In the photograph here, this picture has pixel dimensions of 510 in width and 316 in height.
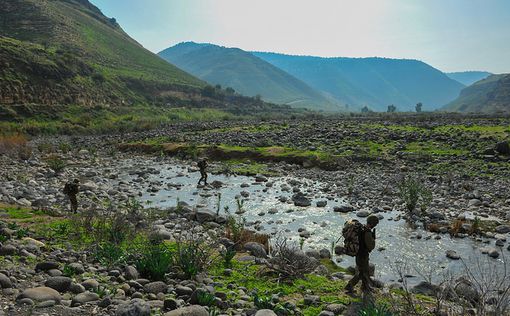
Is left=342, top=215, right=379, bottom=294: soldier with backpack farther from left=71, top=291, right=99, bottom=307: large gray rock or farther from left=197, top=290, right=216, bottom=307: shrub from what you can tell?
left=71, top=291, right=99, bottom=307: large gray rock

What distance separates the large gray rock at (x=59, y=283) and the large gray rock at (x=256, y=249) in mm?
5627

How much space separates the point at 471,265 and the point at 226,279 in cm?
796

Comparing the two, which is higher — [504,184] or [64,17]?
[64,17]

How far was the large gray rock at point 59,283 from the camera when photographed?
7.68 m

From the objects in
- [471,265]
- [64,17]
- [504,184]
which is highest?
[64,17]

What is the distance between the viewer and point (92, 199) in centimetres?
1991

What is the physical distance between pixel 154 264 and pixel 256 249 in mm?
3979

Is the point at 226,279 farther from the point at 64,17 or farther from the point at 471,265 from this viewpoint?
A: the point at 64,17

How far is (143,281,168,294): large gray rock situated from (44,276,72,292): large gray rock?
1.47 m

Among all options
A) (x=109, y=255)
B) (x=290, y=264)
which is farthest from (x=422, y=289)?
(x=109, y=255)

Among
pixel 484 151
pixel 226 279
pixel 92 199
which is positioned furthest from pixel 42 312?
pixel 484 151

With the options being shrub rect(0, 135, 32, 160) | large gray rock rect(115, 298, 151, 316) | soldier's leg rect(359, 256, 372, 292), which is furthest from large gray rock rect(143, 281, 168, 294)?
shrub rect(0, 135, 32, 160)

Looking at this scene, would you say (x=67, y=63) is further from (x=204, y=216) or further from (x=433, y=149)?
(x=204, y=216)

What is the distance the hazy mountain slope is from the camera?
70.8m
